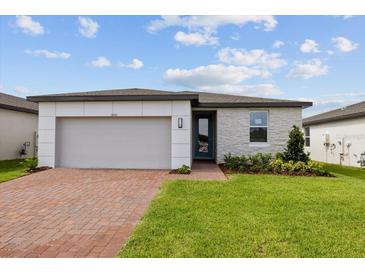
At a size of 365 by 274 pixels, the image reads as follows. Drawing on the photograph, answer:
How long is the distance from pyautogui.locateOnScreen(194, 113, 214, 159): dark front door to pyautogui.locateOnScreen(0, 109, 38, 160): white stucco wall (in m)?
11.0

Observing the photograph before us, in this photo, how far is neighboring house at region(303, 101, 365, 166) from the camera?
14.8m

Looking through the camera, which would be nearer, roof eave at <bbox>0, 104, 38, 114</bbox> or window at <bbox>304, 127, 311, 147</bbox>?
roof eave at <bbox>0, 104, 38, 114</bbox>

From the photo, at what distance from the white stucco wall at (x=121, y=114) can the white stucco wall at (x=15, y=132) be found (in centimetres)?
558

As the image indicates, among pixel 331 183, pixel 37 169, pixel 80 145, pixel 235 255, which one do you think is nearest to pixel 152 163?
pixel 80 145

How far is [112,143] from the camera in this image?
1201cm

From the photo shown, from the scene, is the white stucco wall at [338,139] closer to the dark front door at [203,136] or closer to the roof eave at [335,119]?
the roof eave at [335,119]

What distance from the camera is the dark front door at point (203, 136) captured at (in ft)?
56.0

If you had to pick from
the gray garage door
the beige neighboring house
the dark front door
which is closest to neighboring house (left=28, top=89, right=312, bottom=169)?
the gray garage door

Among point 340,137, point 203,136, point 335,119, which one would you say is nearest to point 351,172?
point 340,137

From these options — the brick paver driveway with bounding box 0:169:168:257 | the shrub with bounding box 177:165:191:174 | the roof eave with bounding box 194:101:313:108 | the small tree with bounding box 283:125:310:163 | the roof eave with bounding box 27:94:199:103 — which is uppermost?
the roof eave with bounding box 194:101:313:108

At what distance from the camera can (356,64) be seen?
561 inches

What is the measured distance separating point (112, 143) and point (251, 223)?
8.56 meters

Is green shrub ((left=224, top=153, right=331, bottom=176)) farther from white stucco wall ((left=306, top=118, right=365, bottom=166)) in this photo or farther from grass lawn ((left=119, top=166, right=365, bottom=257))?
white stucco wall ((left=306, top=118, right=365, bottom=166))
